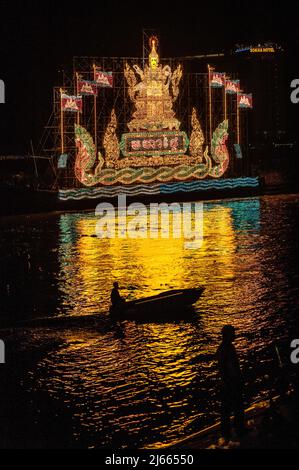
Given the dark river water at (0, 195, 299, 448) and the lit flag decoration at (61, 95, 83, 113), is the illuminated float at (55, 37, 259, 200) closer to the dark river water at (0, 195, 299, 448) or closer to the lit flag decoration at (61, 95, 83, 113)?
the lit flag decoration at (61, 95, 83, 113)

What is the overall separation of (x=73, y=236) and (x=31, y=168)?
30.1 meters

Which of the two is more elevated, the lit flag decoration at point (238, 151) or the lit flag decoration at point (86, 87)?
the lit flag decoration at point (86, 87)

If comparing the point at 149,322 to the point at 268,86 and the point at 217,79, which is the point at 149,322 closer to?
the point at 217,79

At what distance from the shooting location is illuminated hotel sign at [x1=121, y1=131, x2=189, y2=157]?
44.2m

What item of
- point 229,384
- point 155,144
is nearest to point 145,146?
point 155,144

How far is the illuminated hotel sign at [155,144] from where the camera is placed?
4425 cm

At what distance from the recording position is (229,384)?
963 cm

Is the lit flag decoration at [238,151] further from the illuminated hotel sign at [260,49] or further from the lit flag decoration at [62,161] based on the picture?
the illuminated hotel sign at [260,49]

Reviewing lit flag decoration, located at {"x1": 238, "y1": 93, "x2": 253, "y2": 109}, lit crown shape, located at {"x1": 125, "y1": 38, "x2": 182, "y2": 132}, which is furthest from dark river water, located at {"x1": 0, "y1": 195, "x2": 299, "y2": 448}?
lit flag decoration, located at {"x1": 238, "y1": 93, "x2": 253, "y2": 109}

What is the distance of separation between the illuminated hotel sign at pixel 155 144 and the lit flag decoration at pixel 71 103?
3955mm

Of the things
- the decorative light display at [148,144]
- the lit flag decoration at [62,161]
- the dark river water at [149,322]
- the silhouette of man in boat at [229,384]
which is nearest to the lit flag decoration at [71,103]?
the decorative light display at [148,144]

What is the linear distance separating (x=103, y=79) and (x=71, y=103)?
2718 mm

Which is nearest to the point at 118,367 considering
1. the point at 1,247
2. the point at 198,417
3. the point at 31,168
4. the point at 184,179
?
the point at 198,417

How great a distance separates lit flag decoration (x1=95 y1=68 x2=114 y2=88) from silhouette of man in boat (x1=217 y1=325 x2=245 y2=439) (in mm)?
34268
